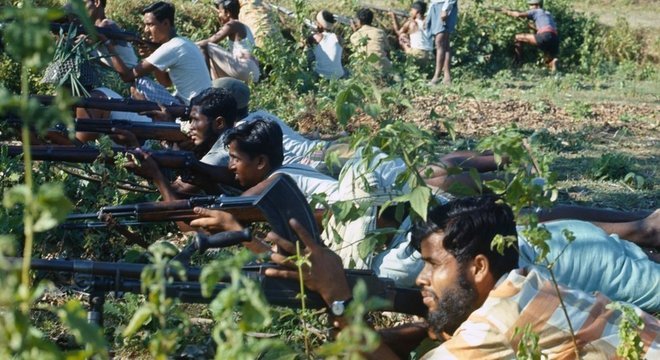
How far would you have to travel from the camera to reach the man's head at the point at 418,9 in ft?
47.4

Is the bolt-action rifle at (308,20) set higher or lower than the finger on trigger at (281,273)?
lower

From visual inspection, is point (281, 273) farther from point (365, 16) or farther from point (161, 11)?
point (365, 16)

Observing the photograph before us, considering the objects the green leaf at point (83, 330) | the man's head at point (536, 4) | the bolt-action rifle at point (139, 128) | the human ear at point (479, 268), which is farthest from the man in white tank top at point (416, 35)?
the green leaf at point (83, 330)

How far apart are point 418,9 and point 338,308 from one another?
11314 mm

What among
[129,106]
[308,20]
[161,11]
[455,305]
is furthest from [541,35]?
[455,305]

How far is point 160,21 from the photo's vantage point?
8.52m

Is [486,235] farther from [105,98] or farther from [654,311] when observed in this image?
[105,98]

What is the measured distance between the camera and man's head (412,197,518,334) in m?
3.68

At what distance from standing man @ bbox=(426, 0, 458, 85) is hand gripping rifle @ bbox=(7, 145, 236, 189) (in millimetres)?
7806

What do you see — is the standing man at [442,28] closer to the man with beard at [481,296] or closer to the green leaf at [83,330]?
the man with beard at [481,296]

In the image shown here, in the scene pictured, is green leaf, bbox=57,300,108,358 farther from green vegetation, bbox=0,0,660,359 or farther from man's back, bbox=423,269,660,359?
man's back, bbox=423,269,660,359

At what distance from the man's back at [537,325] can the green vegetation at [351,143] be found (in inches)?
6.6

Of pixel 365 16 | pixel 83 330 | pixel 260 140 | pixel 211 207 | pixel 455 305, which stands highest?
pixel 83 330

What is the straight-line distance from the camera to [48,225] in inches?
70.8
